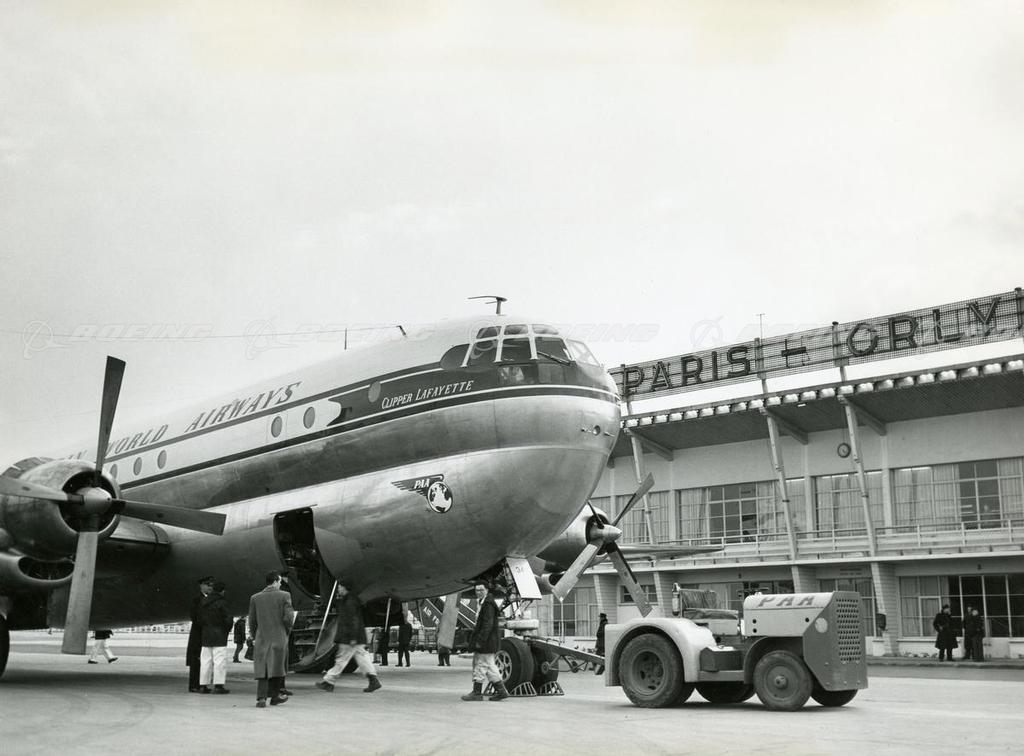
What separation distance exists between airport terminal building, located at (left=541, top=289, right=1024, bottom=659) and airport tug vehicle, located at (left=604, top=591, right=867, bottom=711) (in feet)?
80.4

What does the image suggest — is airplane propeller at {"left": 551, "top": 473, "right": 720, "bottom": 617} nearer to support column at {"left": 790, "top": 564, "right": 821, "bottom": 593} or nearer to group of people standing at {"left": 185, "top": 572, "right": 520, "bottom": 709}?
group of people standing at {"left": 185, "top": 572, "right": 520, "bottom": 709}

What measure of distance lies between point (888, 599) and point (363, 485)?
106 feet

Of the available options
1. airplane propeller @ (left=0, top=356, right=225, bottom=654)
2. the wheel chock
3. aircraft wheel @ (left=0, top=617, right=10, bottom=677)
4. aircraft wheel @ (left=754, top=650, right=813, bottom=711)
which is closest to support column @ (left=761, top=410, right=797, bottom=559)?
the wheel chock

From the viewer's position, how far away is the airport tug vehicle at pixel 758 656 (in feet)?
43.4

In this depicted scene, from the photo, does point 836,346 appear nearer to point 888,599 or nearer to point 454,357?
point 888,599

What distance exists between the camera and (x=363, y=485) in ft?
54.2

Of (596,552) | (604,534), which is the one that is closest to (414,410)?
(596,552)

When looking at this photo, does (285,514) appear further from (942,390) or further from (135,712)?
(942,390)

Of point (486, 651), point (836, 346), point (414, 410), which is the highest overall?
point (836, 346)

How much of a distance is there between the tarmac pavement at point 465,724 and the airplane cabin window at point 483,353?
5120mm

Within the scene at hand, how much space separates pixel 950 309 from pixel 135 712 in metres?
39.0

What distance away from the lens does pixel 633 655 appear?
14547mm

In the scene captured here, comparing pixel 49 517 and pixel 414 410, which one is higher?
pixel 414 410

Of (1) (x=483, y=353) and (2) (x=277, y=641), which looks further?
(1) (x=483, y=353)
